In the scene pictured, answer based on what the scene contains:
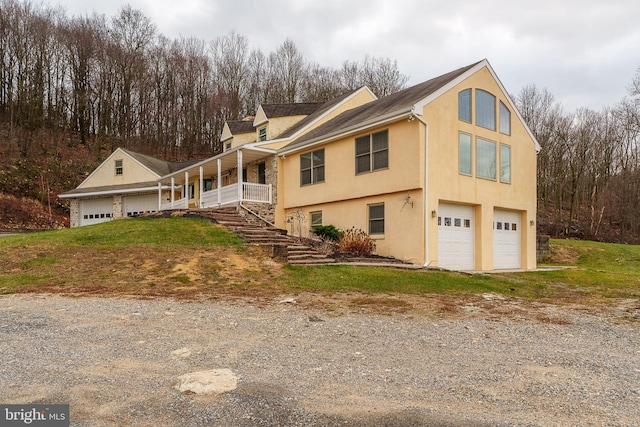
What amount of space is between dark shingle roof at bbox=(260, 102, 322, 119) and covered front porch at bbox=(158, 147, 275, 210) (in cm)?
367

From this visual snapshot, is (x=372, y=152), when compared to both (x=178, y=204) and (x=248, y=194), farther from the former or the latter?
(x=178, y=204)

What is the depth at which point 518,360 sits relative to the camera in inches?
191

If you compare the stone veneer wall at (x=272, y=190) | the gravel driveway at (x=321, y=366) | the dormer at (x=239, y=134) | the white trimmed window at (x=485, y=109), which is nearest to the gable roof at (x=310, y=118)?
the stone veneer wall at (x=272, y=190)

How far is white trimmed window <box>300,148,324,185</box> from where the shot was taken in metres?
17.6

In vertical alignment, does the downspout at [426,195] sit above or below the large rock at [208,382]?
above

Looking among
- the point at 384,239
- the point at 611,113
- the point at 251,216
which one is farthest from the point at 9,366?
the point at 611,113

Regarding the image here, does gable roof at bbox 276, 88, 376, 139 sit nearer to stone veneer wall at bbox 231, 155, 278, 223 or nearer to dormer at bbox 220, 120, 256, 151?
stone veneer wall at bbox 231, 155, 278, 223

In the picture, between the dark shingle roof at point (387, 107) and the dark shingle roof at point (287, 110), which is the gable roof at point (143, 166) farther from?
the dark shingle roof at point (387, 107)

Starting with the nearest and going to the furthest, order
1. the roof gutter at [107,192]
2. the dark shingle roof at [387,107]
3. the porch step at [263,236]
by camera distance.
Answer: the porch step at [263,236]
the dark shingle roof at [387,107]
the roof gutter at [107,192]

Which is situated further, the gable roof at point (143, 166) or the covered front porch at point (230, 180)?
the gable roof at point (143, 166)

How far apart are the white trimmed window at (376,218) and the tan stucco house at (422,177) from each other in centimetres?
4

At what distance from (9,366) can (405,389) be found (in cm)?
408

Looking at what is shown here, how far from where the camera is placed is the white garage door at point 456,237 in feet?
48.0

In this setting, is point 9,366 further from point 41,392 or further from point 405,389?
point 405,389
